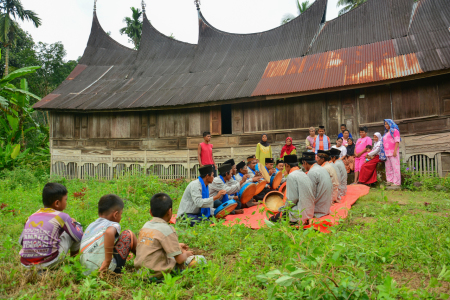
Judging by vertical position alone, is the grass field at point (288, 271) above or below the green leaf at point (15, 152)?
below

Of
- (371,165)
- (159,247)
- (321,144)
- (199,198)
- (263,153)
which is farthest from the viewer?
(263,153)

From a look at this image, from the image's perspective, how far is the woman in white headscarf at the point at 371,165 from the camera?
359 inches

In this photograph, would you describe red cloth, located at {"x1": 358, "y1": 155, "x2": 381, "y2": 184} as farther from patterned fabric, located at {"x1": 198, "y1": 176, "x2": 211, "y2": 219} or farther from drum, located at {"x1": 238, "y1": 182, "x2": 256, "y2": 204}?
patterned fabric, located at {"x1": 198, "y1": 176, "x2": 211, "y2": 219}

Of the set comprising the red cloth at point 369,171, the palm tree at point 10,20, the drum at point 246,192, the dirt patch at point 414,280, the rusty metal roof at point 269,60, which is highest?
the palm tree at point 10,20

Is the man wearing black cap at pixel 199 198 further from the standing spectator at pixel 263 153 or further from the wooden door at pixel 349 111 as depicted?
the wooden door at pixel 349 111

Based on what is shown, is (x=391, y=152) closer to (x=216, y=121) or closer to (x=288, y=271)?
(x=216, y=121)

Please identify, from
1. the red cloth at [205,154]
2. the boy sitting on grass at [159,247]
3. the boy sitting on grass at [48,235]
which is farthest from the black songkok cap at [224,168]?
the boy sitting on grass at [48,235]

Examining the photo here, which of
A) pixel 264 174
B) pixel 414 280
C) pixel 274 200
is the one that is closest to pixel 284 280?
pixel 414 280

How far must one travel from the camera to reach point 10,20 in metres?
25.2

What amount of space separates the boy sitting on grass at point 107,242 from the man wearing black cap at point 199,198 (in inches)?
86.9

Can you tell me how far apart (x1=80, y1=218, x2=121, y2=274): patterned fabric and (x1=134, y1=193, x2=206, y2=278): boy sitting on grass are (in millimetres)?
355

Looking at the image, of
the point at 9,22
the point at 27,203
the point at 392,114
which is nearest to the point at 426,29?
the point at 392,114

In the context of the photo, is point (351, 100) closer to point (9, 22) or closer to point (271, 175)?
point (271, 175)

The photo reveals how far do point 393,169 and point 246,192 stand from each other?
4482 millimetres
